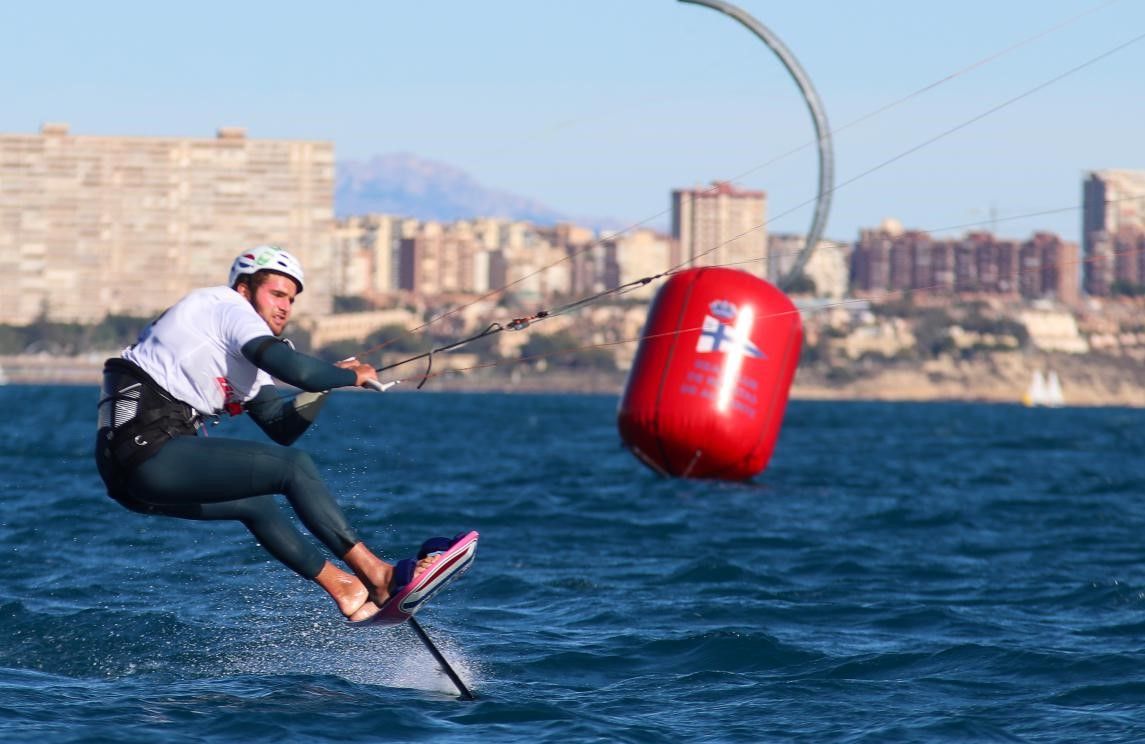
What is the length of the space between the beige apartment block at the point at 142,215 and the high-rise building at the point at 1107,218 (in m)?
61.8

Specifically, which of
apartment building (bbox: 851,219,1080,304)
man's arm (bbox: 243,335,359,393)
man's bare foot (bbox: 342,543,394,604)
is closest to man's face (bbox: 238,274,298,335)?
man's arm (bbox: 243,335,359,393)

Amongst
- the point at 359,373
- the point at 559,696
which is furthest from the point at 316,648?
the point at 359,373

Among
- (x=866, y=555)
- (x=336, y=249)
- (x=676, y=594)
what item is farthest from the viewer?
(x=336, y=249)

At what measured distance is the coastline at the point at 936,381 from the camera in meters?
136

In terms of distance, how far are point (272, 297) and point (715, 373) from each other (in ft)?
32.6

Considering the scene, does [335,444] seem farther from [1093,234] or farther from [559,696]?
[1093,234]

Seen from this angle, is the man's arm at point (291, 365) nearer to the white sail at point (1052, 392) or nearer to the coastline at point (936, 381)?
the coastline at point (936, 381)

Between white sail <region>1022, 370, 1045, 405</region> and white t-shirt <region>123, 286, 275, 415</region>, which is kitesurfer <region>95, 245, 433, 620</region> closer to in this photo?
white t-shirt <region>123, 286, 275, 415</region>

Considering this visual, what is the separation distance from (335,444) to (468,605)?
75.3ft

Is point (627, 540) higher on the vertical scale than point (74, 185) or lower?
lower

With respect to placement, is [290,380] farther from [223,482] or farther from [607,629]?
[607,629]

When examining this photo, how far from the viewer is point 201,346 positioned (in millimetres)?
6391

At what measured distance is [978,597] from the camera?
409 inches

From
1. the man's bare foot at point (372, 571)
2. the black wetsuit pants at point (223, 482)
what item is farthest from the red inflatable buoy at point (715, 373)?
the black wetsuit pants at point (223, 482)
